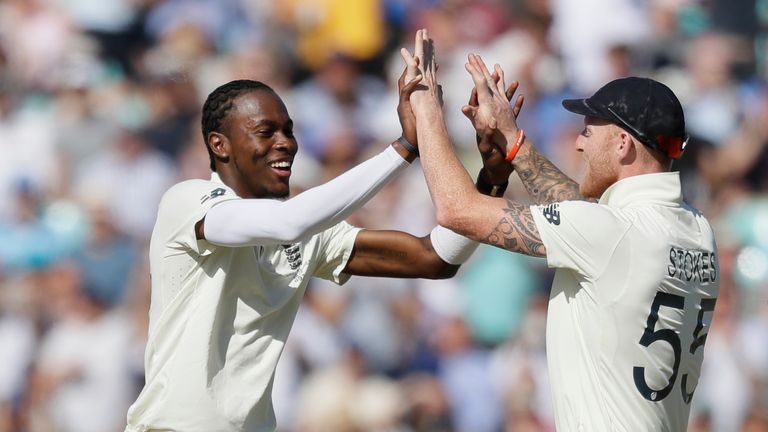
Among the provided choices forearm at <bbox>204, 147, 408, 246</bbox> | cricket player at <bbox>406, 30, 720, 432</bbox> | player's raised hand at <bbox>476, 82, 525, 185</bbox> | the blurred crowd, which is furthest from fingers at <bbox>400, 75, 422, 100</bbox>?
the blurred crowd

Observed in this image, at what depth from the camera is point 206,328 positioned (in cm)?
431

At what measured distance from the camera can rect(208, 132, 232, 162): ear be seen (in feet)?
15.3

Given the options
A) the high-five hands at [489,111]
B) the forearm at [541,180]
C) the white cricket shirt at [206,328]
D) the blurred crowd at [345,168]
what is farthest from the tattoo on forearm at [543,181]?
the blurred crowd at [345,168]

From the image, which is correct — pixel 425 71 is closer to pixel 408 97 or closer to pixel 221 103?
pixel 408 97

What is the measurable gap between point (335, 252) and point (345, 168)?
4.37m

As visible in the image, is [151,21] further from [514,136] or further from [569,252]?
[569,252]

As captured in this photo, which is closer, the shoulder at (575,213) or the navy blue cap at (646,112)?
the shoulder at (575,213)

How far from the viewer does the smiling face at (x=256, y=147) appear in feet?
15.0

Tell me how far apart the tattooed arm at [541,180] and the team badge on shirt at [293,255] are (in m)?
0.94

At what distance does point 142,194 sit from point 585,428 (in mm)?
5967

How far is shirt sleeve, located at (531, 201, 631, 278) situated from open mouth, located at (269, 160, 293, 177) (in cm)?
110

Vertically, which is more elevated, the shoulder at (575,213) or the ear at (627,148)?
the ear at (627,148)

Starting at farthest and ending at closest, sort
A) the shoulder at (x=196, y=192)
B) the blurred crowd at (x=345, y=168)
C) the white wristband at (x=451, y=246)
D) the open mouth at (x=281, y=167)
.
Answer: the blurred crowd at (x=345, y=168) → the white wristband at (x=451, y=246) → the open mouth at (x=281, y=167) → the shoulder at (x=196, y=192)

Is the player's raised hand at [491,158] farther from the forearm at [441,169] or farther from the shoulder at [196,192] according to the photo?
the shoulder at [196,192]
